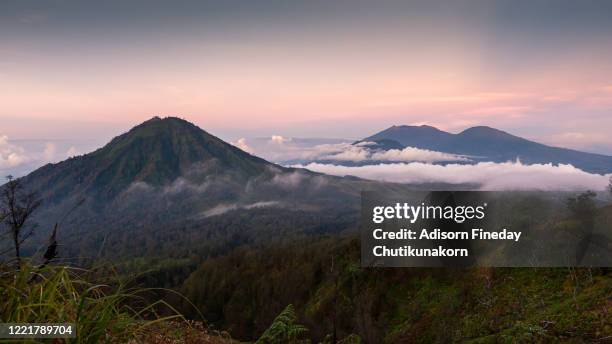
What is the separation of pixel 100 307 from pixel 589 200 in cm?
3606

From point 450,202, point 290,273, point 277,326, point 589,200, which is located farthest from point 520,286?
point 290,273

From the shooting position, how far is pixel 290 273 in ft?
396

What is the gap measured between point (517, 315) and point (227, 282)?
404ft

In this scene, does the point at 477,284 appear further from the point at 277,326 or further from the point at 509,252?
the point at 277,326

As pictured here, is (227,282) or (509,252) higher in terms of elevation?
(509,252)

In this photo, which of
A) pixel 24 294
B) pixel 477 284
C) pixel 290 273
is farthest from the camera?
pixel 290 273

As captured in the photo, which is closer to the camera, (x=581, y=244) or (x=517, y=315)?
(x=517, y=315)

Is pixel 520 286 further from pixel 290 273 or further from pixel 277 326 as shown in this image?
pixel 290 273

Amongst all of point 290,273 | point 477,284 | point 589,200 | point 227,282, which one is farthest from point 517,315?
point 227,282

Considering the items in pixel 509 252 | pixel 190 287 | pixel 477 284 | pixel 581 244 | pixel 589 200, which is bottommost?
pixel 190 287

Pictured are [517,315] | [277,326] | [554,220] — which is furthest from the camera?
[554,220]

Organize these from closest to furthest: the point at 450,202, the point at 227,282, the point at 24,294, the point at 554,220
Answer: the point at 24,294, the point at 450,202, the point at 554,220, the point at 227,282

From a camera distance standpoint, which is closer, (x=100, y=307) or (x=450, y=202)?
(x=100, y=307)

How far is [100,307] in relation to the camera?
3154mm
